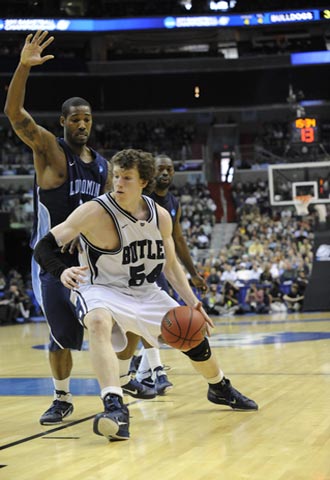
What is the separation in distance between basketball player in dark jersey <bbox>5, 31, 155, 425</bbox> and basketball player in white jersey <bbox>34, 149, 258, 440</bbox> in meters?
0.32

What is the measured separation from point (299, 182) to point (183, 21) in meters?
13.3

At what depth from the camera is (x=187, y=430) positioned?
496 centimetres

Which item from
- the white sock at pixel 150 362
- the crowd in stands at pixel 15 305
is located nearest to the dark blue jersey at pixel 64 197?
the white sock at pixel 150 362

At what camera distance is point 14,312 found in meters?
20.7

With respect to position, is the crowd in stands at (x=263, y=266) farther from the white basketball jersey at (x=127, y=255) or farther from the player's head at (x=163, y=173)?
the white basketball jersey at (x=127, y=255)

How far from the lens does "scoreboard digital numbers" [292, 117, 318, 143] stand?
2605cm

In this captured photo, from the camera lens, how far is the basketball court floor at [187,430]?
12.6 feet

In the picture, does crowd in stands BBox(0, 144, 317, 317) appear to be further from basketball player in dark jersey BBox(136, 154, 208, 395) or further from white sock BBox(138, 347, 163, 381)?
white sock BBox(138, 347, 163, 381)

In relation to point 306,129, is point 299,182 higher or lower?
lower

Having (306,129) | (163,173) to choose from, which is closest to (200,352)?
(163,173)

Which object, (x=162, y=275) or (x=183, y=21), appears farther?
(x=183, y=21)

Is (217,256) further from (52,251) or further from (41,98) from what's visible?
(52,251)

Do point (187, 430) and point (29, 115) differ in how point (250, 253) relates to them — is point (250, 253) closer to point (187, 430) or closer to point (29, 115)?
point (29, 115)

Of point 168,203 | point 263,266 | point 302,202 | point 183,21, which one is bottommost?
point 263,266
